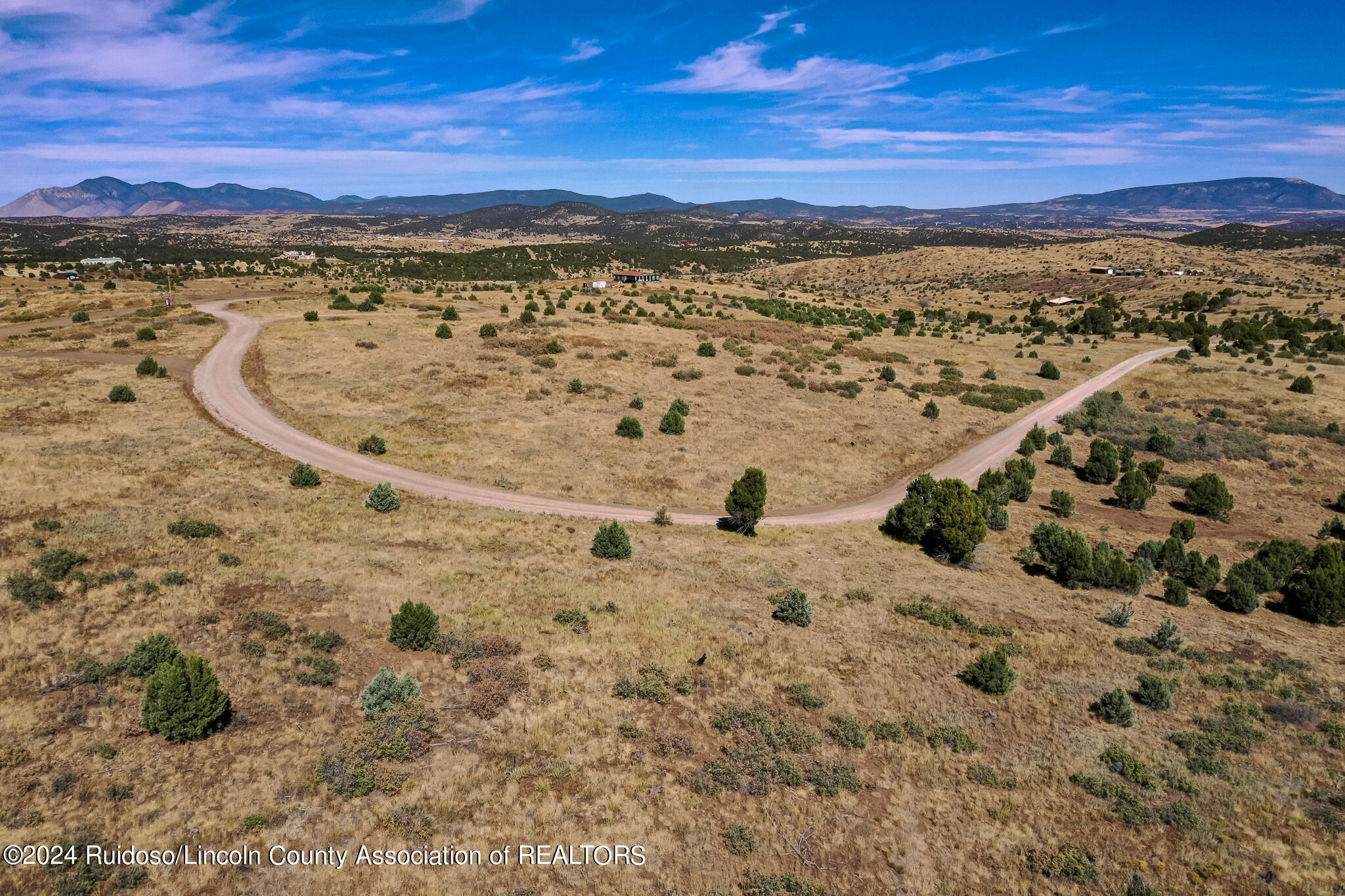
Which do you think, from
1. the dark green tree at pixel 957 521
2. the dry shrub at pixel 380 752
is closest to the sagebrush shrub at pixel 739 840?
the dry shrub at pixel 380 752

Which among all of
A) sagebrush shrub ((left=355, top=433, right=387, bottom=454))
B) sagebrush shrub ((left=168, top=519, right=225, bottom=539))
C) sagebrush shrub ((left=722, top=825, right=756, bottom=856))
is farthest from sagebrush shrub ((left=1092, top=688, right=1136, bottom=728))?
sagebrush shrub ((left=355, top=433, right=387, bottom=454))

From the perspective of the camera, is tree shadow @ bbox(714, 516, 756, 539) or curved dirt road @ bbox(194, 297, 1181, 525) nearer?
tree shadow @ bbox(714, 516, 756, 539)

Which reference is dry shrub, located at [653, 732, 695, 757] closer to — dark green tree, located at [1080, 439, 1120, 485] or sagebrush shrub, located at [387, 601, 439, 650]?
sagebrush shrub, located at [387, 601, 439, 650]

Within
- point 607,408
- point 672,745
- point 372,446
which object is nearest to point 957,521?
point 672,745

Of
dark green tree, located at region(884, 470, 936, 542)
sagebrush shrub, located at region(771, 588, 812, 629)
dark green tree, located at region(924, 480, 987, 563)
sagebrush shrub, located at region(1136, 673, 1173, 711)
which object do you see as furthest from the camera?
dark green tree, located at region(884, 470, 936, 542)

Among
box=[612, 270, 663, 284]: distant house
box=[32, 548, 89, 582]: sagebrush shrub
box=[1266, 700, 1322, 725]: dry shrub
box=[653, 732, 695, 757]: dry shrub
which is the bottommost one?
box=[1266, 700, 1322, 725]: dry shrub
